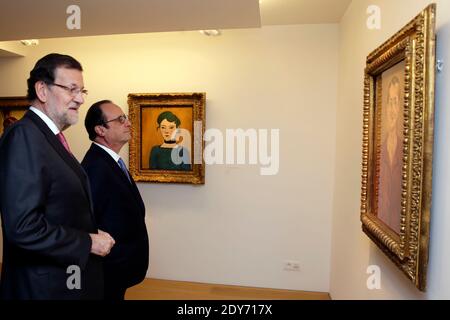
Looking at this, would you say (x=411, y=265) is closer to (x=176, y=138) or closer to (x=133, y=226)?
(x=133, y=226)

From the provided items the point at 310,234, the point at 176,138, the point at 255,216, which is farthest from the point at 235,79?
the point at 310,234

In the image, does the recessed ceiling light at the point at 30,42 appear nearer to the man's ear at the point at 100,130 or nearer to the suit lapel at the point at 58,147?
the man's ear at the point at 100,130

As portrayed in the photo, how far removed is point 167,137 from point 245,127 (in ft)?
2.56

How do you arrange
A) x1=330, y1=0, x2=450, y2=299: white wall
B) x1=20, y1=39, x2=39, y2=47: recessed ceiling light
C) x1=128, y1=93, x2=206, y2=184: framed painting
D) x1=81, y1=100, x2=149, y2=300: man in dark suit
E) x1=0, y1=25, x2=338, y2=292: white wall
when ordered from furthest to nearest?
x1=20, y1=39, x2=39, y2=47: recessed ceiling light, x1=128, y1=93, x2=206, y2=184: framed painting, x1=0, y1=25, x2=338, y2=292: white wall, x1=81, y1=100, x2=149, y2=300: man in dark suit, x1=330, y1=0, x2=450, y2=299: white wall

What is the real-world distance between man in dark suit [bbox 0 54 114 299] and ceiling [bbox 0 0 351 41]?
1067mm

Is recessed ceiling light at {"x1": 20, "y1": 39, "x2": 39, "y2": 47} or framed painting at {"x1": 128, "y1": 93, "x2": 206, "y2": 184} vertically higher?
recessed ceiling light at {"x1": 20, "y1": 39, "x2": 39, "y2": 47}

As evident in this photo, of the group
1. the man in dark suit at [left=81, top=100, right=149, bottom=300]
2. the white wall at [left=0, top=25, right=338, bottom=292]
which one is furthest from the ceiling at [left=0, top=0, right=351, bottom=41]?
the man in dark suit at [left=81, top=100, right=149, bottom=300]

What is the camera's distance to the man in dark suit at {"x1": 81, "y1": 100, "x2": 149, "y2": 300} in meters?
1.63

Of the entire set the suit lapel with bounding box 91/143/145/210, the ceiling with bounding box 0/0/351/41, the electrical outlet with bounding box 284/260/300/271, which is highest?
the ceiling with bounding box 0/0/351/41

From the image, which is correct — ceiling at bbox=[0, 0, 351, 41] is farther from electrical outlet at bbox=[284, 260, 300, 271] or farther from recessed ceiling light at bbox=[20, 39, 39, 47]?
electrical outlet at bbox=[284, 260, 300, 271]

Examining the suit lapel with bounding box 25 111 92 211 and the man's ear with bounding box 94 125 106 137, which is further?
the man's ear with bounding box 94 125 106 137

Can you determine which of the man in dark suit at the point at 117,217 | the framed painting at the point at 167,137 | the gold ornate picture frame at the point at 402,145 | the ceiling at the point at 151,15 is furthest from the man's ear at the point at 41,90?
the framed painting at the point at 167,137

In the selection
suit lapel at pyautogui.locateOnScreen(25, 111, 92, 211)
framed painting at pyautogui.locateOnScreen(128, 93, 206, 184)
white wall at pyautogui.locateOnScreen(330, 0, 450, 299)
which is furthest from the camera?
framed painting at pyautogui.locateOnScreen(128, 93, 206, 184)

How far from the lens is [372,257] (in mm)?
1771
